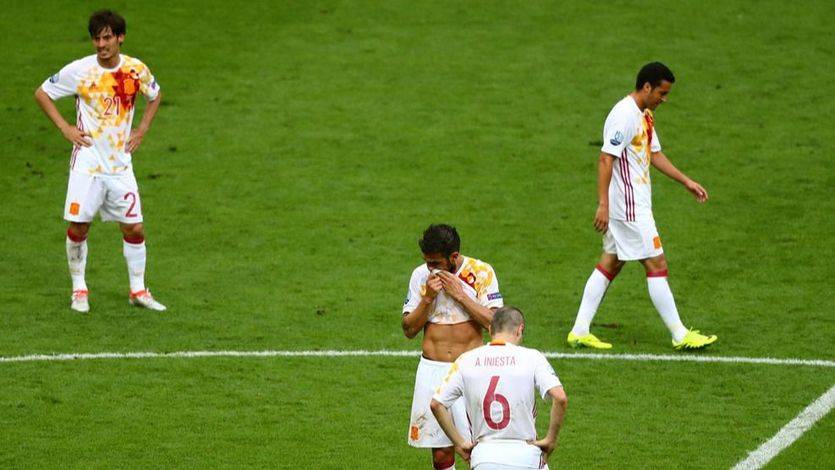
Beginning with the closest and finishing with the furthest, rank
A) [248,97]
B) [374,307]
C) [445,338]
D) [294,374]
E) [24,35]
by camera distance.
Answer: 1. [445,338]
2. [294,374]
3. [374,307]
4. [248,97]
5. [24,35]

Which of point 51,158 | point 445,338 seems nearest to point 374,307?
point 445,338

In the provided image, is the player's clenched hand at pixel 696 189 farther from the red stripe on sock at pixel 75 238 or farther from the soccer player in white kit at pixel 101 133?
the red stripe on sock at pixel 75 238

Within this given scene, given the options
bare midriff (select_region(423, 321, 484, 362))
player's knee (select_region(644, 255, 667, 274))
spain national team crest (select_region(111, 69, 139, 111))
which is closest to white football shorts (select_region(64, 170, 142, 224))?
spain national team crest (select_region(111, 69, 139, 111))

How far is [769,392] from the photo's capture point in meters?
11.7

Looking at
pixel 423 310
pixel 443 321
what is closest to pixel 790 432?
pixel 443 321

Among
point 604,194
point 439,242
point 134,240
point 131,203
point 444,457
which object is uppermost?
point 604,194

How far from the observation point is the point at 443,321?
30.1 ft

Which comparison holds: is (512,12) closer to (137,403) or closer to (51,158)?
(51,158)

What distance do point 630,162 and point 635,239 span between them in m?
0.68

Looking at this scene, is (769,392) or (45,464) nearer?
(45,464)

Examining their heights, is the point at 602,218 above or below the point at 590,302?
above

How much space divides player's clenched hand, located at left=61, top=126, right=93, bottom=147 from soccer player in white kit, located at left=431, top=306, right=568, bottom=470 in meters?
6.42

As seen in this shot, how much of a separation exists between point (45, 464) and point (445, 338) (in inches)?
121

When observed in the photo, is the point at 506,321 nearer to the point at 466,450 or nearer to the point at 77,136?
the point at 466,450
